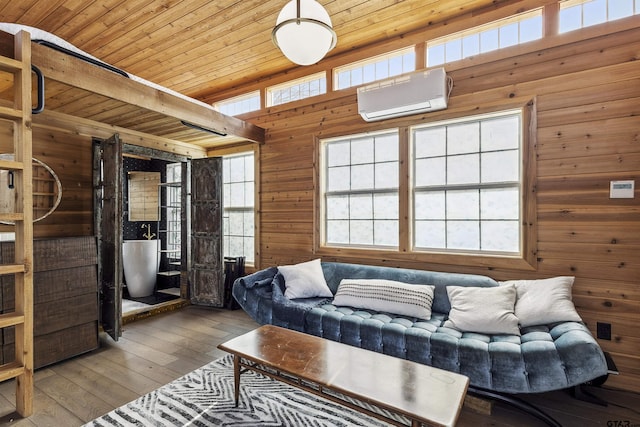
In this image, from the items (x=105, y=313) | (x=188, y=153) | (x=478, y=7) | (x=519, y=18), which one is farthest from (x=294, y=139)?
(x=105, y=313)

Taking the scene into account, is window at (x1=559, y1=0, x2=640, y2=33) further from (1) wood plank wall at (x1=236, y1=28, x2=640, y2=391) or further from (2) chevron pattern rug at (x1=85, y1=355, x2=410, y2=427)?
(2) chevron pattern rug at (x1=85, y1=355, x2=410, y2=427)

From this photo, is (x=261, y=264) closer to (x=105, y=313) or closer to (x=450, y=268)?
(x=105, y=313)

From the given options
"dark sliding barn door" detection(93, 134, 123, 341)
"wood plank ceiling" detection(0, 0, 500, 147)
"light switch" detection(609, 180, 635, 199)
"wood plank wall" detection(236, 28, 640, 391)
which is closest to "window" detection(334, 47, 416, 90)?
"wood plank ceiling" detection(0, 0, 500, 147)

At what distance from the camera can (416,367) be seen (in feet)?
5.80

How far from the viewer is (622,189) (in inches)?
94.7

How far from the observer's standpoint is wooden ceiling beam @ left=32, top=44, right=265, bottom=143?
222 centimetres

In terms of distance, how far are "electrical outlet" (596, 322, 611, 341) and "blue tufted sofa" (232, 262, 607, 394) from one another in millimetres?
584

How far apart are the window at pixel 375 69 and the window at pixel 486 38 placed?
235mm

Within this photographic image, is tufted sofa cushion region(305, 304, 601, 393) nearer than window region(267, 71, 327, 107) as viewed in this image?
Yes

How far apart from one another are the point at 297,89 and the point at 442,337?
11.0 ft

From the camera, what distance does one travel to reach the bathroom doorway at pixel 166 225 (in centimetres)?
315

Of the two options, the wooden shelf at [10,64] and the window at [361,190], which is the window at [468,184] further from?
Answer: the wooden shelf at [10,64]

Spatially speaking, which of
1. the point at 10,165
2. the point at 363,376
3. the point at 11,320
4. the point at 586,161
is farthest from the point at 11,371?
the point at 586,161

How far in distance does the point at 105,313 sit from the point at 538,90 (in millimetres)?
4654
